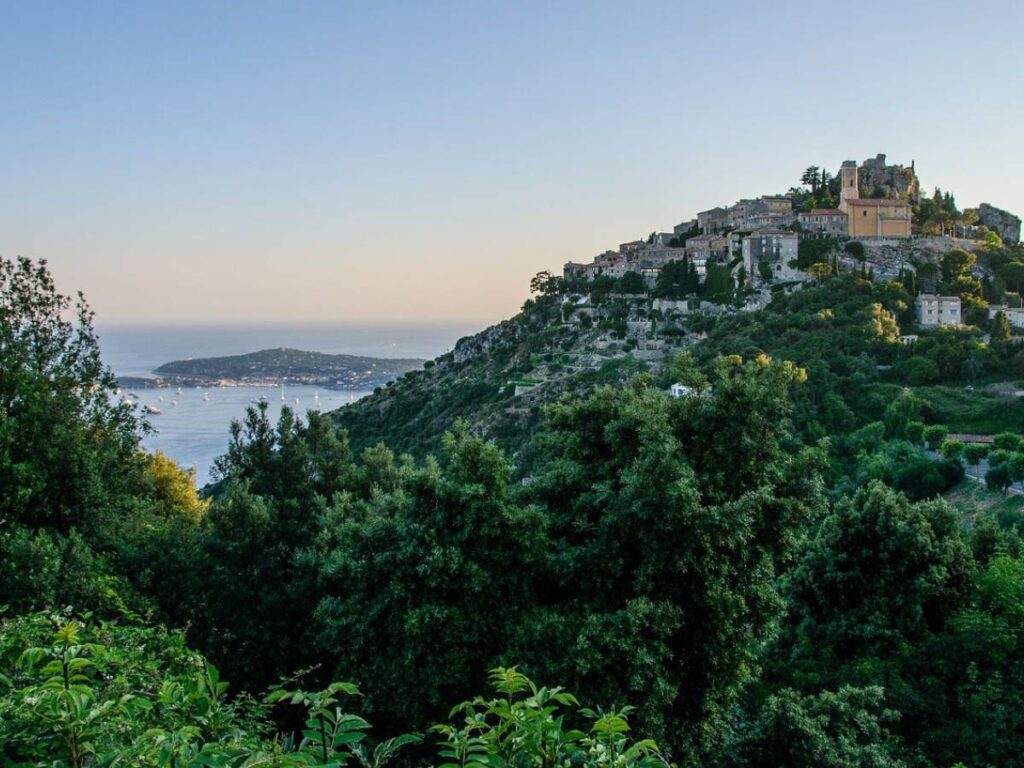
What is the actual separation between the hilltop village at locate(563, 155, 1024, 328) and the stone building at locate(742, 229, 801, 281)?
A: 0.25 ft

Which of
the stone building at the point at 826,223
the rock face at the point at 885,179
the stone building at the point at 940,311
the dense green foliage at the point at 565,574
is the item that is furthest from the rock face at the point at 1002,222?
the dense green foliage at the point at 565,574

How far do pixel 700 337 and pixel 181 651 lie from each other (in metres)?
53.0

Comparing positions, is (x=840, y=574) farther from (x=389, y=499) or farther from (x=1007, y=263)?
(x=1007, y=263)

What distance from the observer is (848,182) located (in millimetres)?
64375

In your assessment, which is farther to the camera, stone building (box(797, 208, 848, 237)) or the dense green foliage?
stone building (box(797, 208, 848, 237))

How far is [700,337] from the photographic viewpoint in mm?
55688

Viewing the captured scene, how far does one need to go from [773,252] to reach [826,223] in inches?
223

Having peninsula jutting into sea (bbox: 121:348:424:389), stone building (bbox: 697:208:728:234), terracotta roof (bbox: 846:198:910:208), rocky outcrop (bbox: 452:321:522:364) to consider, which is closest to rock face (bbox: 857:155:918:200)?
terracotta roof (bbox: 846:198:910:208)

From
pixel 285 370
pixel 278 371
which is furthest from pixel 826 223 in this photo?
pixel 285 370

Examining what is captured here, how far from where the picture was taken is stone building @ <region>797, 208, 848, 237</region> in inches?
2388

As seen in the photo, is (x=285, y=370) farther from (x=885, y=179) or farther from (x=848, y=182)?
(x=885, y=179)

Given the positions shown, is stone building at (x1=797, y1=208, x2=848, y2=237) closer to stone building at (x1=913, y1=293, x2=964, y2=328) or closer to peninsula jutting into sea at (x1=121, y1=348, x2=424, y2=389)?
stone building at (x1=913, y1=293, x2=964, y2=328)

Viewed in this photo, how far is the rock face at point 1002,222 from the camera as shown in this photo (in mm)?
70625

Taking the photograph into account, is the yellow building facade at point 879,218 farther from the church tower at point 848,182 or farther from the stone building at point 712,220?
the stone building at point 712,220
